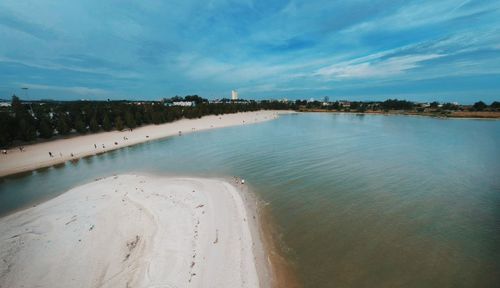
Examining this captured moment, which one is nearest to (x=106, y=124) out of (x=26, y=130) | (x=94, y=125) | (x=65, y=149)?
(x=94, y=125)

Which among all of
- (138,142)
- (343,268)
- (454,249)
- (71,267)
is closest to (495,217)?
(454,249)

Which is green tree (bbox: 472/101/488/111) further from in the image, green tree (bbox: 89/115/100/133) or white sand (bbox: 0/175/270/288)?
green tree (bbox: 89/115/100/133)

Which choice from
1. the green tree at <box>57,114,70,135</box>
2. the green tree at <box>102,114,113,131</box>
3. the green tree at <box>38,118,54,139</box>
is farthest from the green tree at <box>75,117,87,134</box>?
the green tree at <box>38,118,54,139</box>

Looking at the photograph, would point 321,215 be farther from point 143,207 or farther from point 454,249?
point 143,207

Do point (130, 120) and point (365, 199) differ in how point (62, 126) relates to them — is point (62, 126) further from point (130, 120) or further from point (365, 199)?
point (365, 199)

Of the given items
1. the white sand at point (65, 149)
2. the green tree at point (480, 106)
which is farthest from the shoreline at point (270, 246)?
the green tree at point (480, 106)

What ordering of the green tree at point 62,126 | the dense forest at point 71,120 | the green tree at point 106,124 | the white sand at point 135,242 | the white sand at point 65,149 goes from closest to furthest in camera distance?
the white sand at point 135,242 → the white sand at point 65,149 → the dense forest at point 71,120 → the green tree at point 62,126 → the green tree at point 106,124

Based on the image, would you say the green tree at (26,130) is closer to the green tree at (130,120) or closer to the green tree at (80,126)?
the green tree at (80,126)
